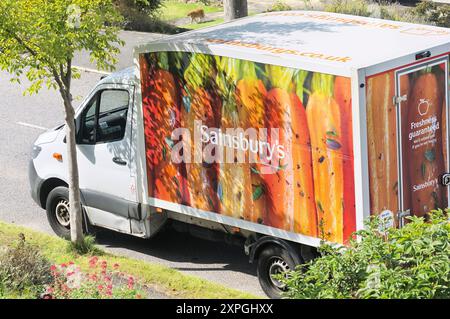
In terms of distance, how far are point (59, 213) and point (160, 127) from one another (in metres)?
2.38

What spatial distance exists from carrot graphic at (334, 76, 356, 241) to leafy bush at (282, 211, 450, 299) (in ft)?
4.71

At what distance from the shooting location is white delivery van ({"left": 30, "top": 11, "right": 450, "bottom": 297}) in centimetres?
970

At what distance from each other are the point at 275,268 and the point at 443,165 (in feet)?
6.87

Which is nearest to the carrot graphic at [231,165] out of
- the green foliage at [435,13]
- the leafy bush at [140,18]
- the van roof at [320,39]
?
Answer: the van roof at [320,39]

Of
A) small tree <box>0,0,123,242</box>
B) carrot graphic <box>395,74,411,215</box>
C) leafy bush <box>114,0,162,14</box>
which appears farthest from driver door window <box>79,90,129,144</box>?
leafy bush <box>114,0,162,14</box>

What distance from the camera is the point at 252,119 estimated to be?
10422 mm

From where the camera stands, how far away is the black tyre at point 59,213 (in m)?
12.8

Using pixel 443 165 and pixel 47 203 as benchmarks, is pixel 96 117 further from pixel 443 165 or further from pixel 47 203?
pixel 443 165

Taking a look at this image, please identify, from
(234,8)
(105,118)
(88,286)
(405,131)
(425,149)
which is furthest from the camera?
(234,8)

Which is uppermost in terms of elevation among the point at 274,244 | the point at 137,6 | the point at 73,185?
the point at 137,6

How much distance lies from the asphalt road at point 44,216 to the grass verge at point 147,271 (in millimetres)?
512

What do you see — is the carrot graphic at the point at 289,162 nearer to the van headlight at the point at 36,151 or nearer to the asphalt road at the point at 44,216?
the asphalt road at the point at 44,216

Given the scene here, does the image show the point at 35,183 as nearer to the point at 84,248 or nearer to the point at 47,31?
the point at 84,248

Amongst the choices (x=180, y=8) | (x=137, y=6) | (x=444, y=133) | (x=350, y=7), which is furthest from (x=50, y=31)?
(x=180, y=8)
